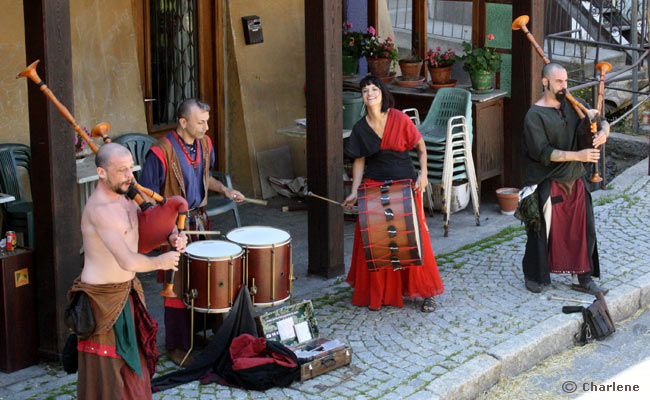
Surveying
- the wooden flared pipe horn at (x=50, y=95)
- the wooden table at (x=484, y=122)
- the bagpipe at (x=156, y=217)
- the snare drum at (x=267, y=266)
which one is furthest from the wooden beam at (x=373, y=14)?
the bagpipe at (x=156, y=217)

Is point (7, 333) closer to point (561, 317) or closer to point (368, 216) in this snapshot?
point (368, 216)

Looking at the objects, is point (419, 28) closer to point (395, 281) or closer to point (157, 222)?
point (395, 281)

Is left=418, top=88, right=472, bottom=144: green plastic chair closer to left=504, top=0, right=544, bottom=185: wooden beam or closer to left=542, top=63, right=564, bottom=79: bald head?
left=504, top=0, right=544, bottom=185: wooden beam

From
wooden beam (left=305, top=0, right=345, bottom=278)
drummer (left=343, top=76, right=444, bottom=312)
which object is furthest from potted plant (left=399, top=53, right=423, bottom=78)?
drummer (left=343, top=76, right=444, bottom=312)

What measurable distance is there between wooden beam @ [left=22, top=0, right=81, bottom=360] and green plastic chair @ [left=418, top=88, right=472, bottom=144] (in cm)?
443

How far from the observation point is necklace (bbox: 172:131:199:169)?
21.6 ft

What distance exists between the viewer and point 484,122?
10242mm

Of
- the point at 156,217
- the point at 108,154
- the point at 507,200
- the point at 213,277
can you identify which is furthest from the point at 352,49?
the point at 108,154

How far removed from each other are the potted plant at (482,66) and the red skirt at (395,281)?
3.29 m

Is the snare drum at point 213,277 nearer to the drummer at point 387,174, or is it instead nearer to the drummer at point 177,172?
the drummer at point 177,172

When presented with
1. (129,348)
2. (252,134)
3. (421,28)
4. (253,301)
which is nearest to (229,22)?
(252,134)

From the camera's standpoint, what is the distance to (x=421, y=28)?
11.3 metres

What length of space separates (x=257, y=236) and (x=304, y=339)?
78cm

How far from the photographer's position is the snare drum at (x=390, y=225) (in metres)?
6.93
